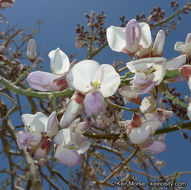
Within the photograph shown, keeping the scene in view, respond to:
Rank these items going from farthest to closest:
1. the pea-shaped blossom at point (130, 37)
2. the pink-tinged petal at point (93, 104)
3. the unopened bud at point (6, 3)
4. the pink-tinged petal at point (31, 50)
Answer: the unopened bud at point (6, 3) → the pink-tinged petal at point (31, 50) → the pea-shaped blossom at point (130, 37) → the pink-tinged petal at point (93, 104)

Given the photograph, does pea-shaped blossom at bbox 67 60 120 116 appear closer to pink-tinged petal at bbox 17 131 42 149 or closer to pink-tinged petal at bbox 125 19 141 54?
pink-tinged petal at bbox 125 19 141 54

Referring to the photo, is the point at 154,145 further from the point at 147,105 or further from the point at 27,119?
the point at 27,119

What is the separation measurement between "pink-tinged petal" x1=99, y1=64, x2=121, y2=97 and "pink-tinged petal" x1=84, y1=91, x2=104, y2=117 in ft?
0.15

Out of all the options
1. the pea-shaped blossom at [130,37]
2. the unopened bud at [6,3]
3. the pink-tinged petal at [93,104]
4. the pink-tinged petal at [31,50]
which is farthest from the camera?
the unopened bud at [6,3]

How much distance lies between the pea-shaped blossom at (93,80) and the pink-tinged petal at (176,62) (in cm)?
19

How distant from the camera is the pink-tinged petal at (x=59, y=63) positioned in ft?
2.90

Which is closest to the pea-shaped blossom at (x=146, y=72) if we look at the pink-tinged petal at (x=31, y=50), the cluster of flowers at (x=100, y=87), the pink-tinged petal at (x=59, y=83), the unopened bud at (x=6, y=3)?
the cluster of flowers at (x=100, y=87)

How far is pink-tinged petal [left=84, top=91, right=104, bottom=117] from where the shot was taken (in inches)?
30.0

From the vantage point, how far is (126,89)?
2.80 ft

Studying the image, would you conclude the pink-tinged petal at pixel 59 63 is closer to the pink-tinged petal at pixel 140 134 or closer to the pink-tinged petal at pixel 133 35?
the pink-tinged petal at pixel 133 35

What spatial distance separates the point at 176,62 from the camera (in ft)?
2.69

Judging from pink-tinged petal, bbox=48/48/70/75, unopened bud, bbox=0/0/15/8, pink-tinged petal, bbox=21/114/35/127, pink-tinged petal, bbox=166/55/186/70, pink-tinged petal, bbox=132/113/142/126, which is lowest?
pink-tinged petal, bbox=132/113/142/126

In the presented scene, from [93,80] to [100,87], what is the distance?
0.03 m

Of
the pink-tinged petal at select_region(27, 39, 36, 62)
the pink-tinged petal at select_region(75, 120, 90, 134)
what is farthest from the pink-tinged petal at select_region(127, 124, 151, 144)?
the pink-tinged petal at select_region(27, 39, 36, 62)
